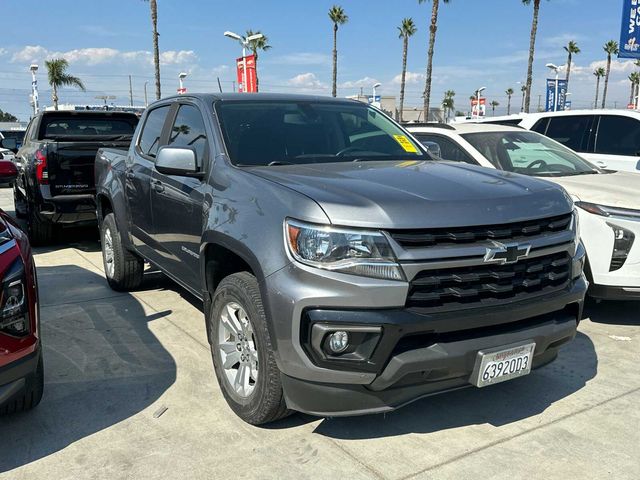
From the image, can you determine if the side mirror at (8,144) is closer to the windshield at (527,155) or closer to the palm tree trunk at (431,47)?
the windshield at (527,155)

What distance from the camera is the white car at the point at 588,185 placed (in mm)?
4660

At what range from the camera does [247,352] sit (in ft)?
10.6

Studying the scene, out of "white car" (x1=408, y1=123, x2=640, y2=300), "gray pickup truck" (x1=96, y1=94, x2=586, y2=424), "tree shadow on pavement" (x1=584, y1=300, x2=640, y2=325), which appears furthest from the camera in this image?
"tree shadow on pavement" (x1=584, y1=300, x2=640, y2=325)

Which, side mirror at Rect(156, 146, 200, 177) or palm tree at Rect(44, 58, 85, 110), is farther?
palm tree at Rect(44, 58, 85, 110)

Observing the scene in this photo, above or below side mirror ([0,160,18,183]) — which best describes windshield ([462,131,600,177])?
above

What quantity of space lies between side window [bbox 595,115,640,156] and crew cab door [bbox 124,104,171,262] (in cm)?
595

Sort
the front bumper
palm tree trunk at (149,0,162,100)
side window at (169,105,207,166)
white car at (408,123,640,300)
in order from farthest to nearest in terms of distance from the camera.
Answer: palm tree trunk at (149,0,162,100) < white car at (408,123,640,300) < side window at (169,105,207,166) < the front bumper

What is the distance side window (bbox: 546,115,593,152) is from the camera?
8.09 metres

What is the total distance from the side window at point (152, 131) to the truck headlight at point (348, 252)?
252 cm

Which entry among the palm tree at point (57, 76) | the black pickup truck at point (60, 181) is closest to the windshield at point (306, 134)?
the black pickup truck at point (60, 181)

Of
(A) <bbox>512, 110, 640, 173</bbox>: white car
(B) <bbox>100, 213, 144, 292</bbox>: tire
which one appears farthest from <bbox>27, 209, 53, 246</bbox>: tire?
(A) <bbox>512, 110, 640, 173</bbox>: white car

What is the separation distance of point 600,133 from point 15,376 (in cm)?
765

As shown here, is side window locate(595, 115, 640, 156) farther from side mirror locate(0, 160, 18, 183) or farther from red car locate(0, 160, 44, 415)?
red car locate(0, 160, 44, 415)

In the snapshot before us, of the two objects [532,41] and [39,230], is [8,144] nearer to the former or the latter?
[39,230]
